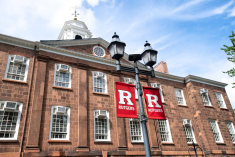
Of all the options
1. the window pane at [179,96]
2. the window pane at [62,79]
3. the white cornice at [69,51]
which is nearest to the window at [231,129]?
the window pane at [179,96]

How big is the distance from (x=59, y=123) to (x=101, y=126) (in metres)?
3.10

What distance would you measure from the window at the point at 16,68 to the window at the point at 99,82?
5179 mm

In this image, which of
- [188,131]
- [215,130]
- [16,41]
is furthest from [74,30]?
[215,130]

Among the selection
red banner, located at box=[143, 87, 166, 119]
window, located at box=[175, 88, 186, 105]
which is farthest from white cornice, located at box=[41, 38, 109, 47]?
red banner, located at box=[143, 87, 166, 119]

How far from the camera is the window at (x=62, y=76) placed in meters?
14.4

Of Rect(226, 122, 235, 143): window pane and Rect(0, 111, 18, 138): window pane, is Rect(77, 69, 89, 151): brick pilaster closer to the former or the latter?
Rect(0, 111, 18, 138): window pane

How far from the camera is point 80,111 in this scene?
45.6 feet

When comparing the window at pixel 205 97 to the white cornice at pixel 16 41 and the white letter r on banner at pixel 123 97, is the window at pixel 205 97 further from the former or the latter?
the white cornice at pixel 16 41

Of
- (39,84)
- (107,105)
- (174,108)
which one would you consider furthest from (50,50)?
(174,108)

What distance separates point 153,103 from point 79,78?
27.0ft

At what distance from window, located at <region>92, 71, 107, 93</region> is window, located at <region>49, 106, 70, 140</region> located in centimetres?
330

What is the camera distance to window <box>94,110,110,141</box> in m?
14.0

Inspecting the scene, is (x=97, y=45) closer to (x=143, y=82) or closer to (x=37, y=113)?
(x=143, y=82)

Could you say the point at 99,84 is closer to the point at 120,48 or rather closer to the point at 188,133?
the point at 120,48
